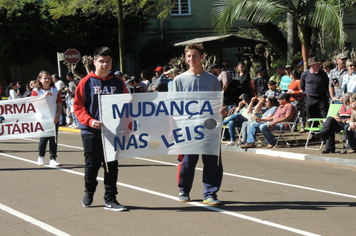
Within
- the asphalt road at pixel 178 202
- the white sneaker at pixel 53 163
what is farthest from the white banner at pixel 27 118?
the asphalt road at pixel 178 202

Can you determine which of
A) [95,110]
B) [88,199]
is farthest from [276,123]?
[95,110]

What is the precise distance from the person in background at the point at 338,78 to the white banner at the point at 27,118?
22.9 ft

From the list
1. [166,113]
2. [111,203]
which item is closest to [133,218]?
[111,203]

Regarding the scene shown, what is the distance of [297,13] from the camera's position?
46.4ft

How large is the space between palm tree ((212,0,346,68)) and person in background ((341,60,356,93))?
149 cm

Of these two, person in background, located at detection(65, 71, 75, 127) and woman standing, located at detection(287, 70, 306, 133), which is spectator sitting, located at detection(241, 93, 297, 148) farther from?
person in background, located at detection(65, 71, 75, 127)

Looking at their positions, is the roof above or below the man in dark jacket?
above

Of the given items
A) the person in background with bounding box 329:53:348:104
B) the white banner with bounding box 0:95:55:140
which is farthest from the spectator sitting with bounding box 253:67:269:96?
the white banner with bounding box 0:95:55:140

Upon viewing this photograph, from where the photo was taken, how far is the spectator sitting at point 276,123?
11836 millimetres

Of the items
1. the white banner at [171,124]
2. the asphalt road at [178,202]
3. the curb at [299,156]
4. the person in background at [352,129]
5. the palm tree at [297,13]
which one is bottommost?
the curb at [299,156]

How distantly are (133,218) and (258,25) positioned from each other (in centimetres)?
1448

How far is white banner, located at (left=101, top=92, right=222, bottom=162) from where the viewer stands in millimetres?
6039

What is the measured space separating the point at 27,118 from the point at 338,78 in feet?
25.3

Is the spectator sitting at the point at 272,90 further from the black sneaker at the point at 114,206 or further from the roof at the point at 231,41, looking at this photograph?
the roof at the point at 231,41
